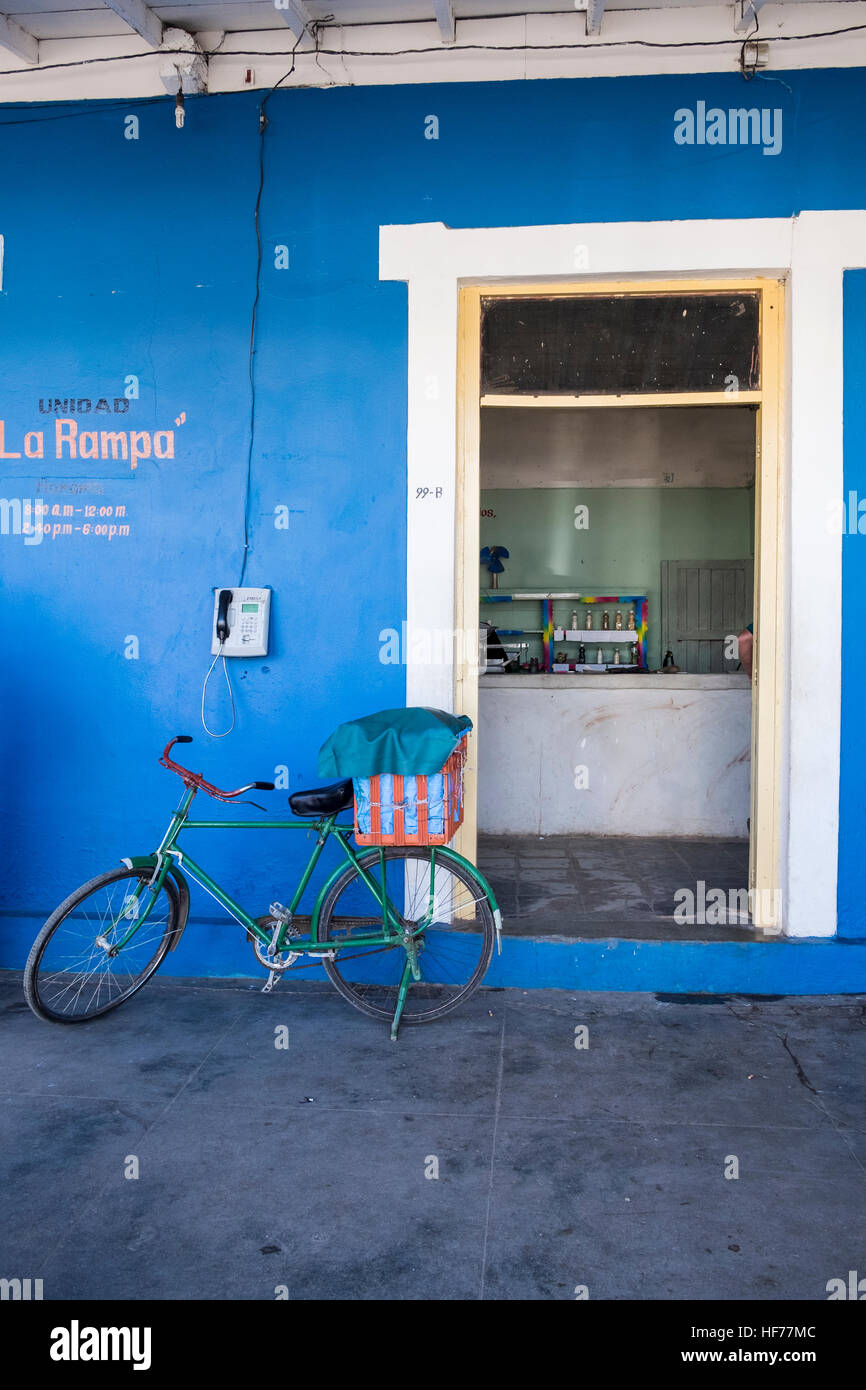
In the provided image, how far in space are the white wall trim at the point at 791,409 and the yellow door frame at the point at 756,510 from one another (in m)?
0.09

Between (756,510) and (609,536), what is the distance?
17.6 ft

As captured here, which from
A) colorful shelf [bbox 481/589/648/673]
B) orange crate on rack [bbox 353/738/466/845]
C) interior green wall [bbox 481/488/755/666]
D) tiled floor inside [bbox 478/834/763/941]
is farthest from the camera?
interior green wall [bbox 481/488/755/666]

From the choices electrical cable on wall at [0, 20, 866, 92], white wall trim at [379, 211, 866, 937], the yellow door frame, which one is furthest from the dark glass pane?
electrical cable on wall at [0, 20, 866, 92]

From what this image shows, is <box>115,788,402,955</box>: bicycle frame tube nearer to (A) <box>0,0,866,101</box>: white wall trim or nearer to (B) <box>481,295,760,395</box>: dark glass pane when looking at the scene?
(B) <box>481,295,760,395</box>: dark glass pane

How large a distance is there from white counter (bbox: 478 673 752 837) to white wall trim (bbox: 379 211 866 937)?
2.35 m

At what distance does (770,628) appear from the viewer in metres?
4.53

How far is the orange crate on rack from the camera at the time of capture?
3.78 m

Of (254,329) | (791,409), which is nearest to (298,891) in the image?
(254,329)

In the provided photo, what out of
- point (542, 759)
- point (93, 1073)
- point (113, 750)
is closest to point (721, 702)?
point (542, 759)

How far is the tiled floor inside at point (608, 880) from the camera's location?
4.59m

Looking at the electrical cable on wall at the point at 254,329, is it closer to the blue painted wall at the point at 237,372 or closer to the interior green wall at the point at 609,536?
the blue painted wall at the point at 237,372

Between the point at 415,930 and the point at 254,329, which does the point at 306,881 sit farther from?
the point at 254,329

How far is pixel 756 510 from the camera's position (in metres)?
4.51

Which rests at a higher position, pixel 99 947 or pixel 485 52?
pixel 485 52
